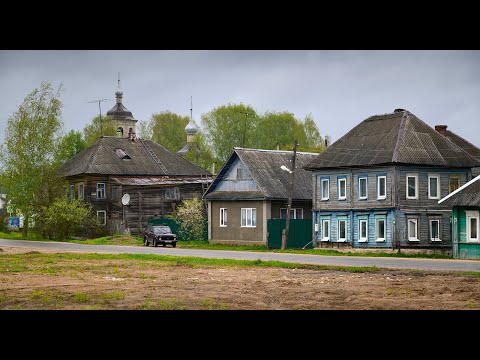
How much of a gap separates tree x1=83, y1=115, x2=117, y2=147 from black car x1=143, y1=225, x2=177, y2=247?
4642 cm

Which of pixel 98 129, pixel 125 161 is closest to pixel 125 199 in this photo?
pixel 125 161

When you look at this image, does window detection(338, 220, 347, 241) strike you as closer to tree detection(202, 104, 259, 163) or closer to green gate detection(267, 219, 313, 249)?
green gate detection(267, 219, 313, 249)

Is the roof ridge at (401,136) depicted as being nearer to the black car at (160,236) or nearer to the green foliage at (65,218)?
the black car at (160,236)

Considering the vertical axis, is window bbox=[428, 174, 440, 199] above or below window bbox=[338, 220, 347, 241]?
→ above

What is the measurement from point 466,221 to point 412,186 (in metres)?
7.17

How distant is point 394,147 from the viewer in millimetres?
42625

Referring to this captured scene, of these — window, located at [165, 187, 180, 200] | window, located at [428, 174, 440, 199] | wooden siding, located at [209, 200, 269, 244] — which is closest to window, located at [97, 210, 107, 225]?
window, located at [165, 187, 180, 200]

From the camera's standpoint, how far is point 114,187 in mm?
61438

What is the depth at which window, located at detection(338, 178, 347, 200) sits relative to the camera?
44750 mm

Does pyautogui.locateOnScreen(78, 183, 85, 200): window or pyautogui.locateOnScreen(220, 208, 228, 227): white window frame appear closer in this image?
pyautogui.locateOnScreen(220, 208, 228, 227): white window frame

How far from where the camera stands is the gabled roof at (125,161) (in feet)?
207
